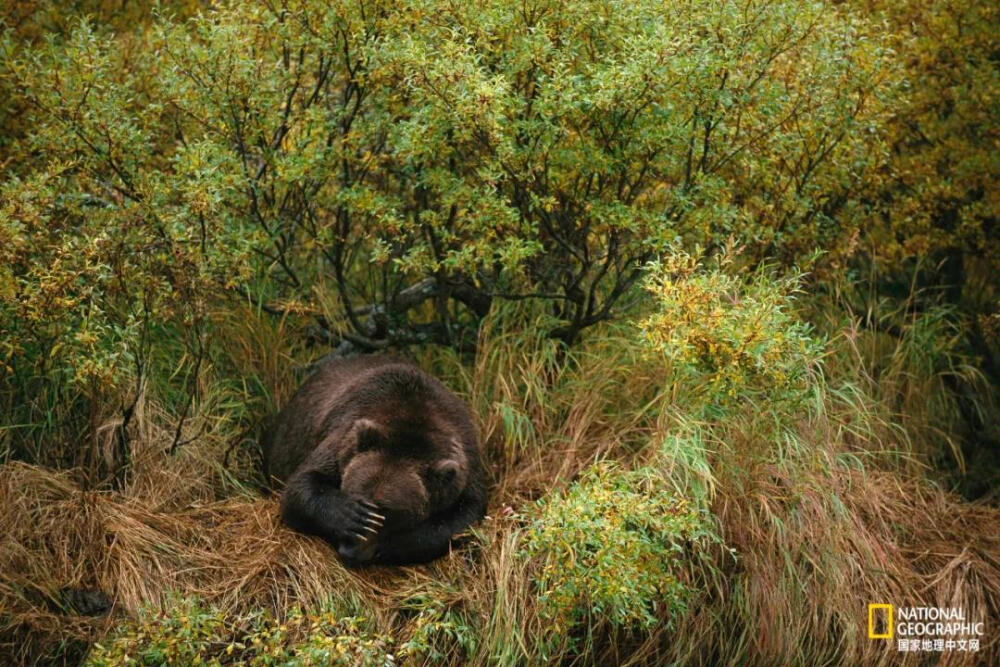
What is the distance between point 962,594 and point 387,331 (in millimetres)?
3890

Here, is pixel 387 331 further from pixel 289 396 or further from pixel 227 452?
pixel 227 452

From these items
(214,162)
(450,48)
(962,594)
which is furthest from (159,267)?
(962,594)

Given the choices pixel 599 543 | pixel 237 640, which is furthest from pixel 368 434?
pixel 599 543

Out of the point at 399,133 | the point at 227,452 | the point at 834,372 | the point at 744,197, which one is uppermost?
the point at 399,133

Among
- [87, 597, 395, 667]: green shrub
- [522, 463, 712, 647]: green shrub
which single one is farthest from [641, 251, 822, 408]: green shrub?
[87, 597, 395, 667]: green shrub

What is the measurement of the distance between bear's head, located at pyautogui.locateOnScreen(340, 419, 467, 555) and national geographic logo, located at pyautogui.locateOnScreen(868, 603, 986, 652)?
2.40 metres

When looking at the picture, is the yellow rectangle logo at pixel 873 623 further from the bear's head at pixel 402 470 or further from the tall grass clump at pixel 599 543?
the bear's head at pixel 402 470

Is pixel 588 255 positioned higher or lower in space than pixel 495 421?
higher

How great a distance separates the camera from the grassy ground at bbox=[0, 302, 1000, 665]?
5.59m

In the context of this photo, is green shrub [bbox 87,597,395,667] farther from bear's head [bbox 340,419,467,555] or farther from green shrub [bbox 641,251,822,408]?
green shrub [bbox 641,251,822,408]

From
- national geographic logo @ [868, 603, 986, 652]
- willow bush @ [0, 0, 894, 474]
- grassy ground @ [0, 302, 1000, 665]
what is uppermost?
willow bush @ [0, 0, 894, 474]

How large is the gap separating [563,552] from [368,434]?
131cm

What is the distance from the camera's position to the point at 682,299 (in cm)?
591

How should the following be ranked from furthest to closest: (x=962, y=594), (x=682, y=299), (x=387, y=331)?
(x=387, y=331)
(x=962, y=594)
(x=682, y=299)
